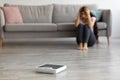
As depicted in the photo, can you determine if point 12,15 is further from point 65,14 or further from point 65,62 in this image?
point 65,62

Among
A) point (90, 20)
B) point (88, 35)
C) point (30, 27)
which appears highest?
point (90, 20)

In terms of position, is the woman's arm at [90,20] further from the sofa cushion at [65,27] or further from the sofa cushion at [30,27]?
the sofa cushion at [30,27]

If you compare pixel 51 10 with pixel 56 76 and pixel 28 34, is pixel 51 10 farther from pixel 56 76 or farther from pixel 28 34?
pixel 56 76

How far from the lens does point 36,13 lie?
548cm

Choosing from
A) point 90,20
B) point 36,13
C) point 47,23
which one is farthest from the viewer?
point 36,13

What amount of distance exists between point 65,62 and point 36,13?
2.17 meters

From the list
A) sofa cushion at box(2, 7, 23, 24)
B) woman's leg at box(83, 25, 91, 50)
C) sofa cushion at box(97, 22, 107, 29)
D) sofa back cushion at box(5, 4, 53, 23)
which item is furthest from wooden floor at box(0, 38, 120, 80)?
sofa back cushion at box(5, 4, 53, 23)

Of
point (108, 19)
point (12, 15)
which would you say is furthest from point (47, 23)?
point (108, 19)

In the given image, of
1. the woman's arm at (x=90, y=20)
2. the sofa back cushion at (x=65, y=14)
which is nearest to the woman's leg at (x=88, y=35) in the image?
the woman's arm at (x=90, y=20)

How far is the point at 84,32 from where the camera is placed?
4.64m

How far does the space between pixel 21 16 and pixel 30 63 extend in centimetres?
206

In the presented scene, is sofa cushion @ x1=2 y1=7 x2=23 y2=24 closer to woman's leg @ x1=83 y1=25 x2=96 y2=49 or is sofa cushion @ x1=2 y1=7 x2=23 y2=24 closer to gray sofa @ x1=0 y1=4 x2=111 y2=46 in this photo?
gray sofa @ x1=0 y1=4 x2=111 y2=46

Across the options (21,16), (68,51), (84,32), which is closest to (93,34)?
(84,32)

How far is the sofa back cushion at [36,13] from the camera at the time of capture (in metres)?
5.42
